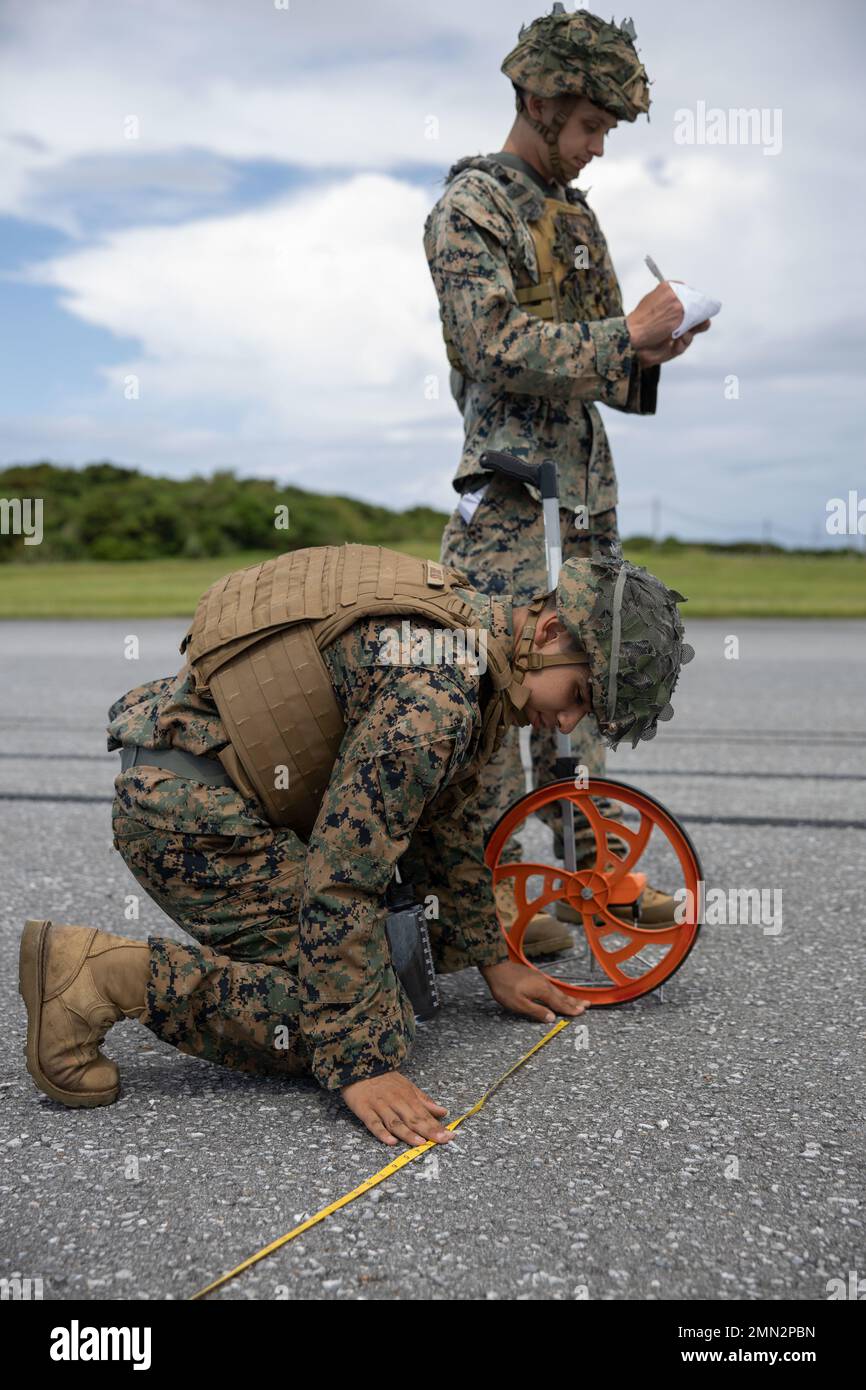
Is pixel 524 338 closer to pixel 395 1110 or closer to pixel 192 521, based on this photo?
pixel 395 1110

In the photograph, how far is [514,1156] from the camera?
2.83m

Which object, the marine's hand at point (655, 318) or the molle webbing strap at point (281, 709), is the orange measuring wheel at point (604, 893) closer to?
the molle webbing strap at point (281, 709)

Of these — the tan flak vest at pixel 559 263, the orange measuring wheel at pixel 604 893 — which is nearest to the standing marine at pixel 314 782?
the orange measuring wheel at pixel 604 893

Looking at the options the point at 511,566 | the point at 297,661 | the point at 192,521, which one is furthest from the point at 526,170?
the point at 192,521

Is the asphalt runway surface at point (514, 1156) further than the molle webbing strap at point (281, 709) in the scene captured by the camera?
No

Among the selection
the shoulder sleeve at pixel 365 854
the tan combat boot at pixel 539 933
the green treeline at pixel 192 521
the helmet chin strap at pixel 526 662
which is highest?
the green treeline at pixel 192 521

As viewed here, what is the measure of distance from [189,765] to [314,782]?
306 mm

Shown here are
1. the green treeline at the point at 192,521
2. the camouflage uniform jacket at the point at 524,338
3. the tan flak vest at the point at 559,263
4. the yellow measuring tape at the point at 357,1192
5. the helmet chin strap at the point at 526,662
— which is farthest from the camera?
the green treeline at the point at 192,521

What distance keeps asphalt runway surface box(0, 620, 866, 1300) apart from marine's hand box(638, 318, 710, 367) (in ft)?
6.20

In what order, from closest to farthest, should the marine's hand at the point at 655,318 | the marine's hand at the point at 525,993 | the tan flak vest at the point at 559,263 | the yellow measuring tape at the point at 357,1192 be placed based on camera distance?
the yellow measuring tape at the point at 357,1192 → the marine's hand at the point at 525,993 → the marine's hand at the point at 655,318 → the tan flak vest at the point at 559,263

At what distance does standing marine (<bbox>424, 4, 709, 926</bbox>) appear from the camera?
13.2ft

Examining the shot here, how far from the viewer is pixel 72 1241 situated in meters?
2.48

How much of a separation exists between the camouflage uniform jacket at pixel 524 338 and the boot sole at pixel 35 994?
2.11 metres

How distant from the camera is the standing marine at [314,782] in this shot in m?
2.92
